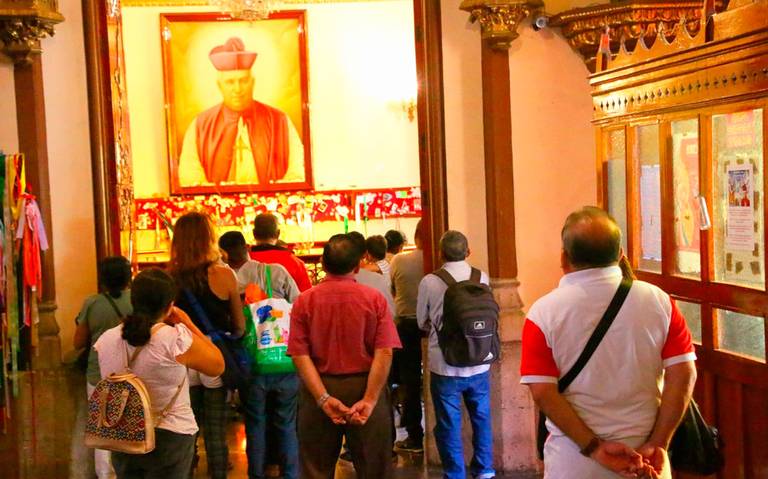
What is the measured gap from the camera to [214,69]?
13688mm

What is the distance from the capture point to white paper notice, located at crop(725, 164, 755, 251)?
458 centimetres

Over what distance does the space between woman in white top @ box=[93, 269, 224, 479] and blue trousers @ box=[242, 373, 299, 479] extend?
161 cm

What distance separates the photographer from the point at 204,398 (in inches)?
235

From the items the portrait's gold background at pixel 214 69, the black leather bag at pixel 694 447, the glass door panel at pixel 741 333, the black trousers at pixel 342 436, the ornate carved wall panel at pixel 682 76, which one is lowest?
the black trousers at pixel 342 436

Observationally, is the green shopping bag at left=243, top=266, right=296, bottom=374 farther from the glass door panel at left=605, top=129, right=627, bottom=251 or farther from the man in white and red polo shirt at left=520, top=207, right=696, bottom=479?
the man in white and red polo shirt at left=520, top=207, right=696, bottom=479

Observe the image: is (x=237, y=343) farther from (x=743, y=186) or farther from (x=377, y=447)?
(x=743, y=186)

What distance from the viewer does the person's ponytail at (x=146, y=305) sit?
418 centimetres

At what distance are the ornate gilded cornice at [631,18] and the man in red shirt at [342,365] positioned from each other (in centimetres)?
268

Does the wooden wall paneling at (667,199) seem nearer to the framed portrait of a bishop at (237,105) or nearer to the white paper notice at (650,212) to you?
the white paper notice at (650,212)

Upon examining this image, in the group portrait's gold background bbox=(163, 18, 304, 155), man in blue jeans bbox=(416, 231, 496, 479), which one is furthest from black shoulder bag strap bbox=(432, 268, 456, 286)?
portrait's gold background bbox=(163, 18, 304, 155)

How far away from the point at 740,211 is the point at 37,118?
14.4 feet

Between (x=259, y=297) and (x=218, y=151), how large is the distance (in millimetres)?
8025

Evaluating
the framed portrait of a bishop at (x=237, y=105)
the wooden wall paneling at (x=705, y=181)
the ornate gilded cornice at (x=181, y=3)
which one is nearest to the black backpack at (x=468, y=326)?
the wooden wall paneling at (x=705, y=181)

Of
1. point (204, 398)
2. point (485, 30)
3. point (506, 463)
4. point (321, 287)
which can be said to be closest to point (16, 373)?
point (204, 398)
